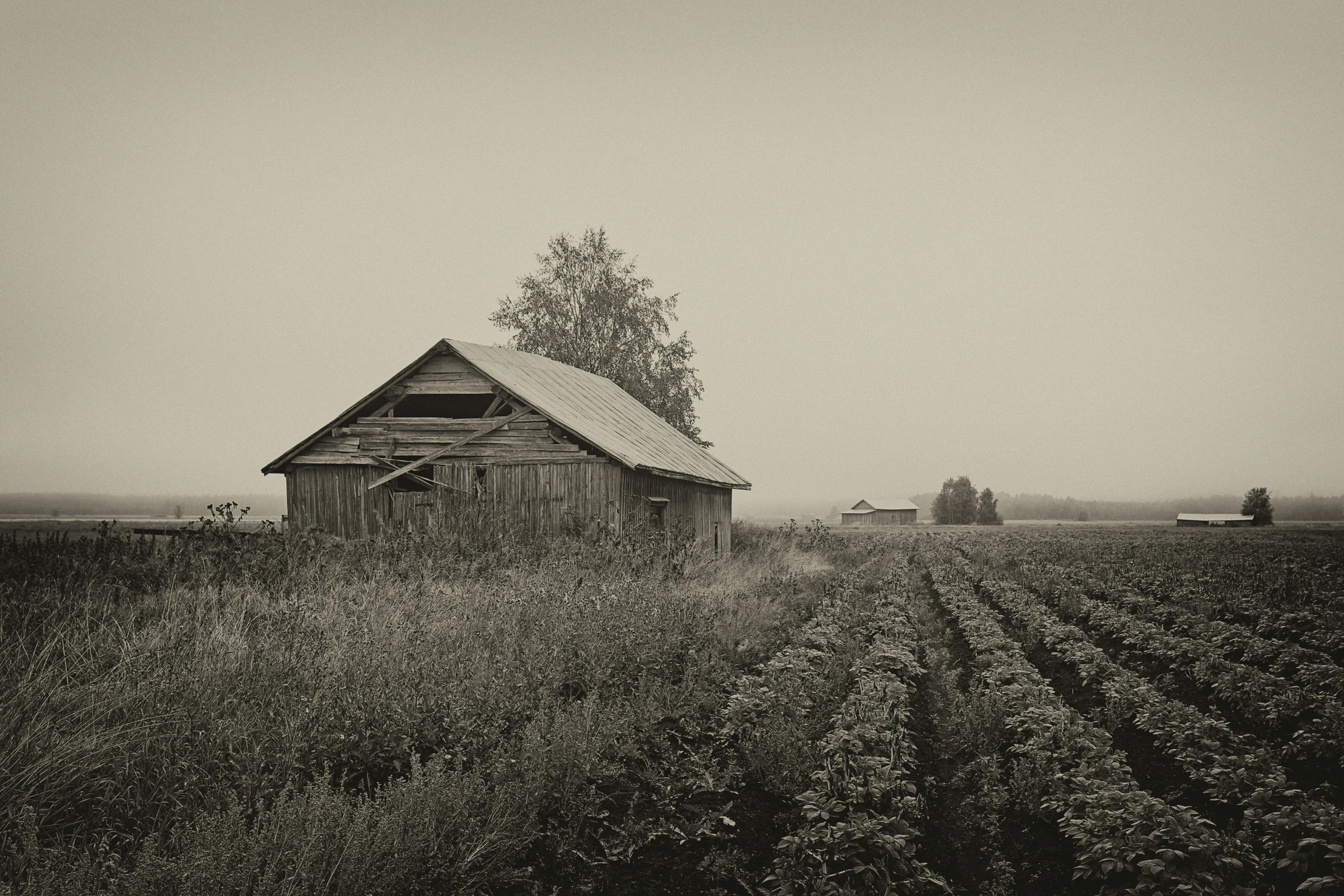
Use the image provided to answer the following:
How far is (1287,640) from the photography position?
10922 mm

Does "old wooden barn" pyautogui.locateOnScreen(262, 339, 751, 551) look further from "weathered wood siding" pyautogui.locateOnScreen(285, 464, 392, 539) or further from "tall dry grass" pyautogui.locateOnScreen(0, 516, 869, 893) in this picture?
"tall dry grass" pyautogui.locateOnScreen(0, 516, 869, 893)

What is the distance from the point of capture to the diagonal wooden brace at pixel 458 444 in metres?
15.6

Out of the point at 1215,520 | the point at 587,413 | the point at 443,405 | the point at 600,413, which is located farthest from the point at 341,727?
the point at 1215,520

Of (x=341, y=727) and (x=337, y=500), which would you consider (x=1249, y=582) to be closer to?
(x=341, y=727)

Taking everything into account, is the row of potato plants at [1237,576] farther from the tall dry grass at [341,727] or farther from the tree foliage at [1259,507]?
the tree foliage at [1259,507]

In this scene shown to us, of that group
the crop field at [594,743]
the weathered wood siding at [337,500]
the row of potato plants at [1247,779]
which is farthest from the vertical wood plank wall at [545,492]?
the row of potato plants at [1247,779]

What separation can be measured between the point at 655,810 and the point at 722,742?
1.24 m

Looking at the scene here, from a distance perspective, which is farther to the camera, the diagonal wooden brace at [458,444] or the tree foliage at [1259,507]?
the tree foliage at [1259,507]

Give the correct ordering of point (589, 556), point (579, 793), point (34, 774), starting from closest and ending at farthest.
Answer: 1. point (34, 774)
2. point (579, 793)
3. point (589, 556)

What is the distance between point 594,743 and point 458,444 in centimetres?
1215

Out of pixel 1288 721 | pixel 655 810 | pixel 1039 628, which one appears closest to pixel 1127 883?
pixel 655 810

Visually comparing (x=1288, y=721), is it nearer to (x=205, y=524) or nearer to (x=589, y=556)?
(x=589, y=556)

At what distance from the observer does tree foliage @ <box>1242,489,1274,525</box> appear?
79188 millimetres

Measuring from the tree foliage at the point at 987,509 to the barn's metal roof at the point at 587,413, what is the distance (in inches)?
2819
